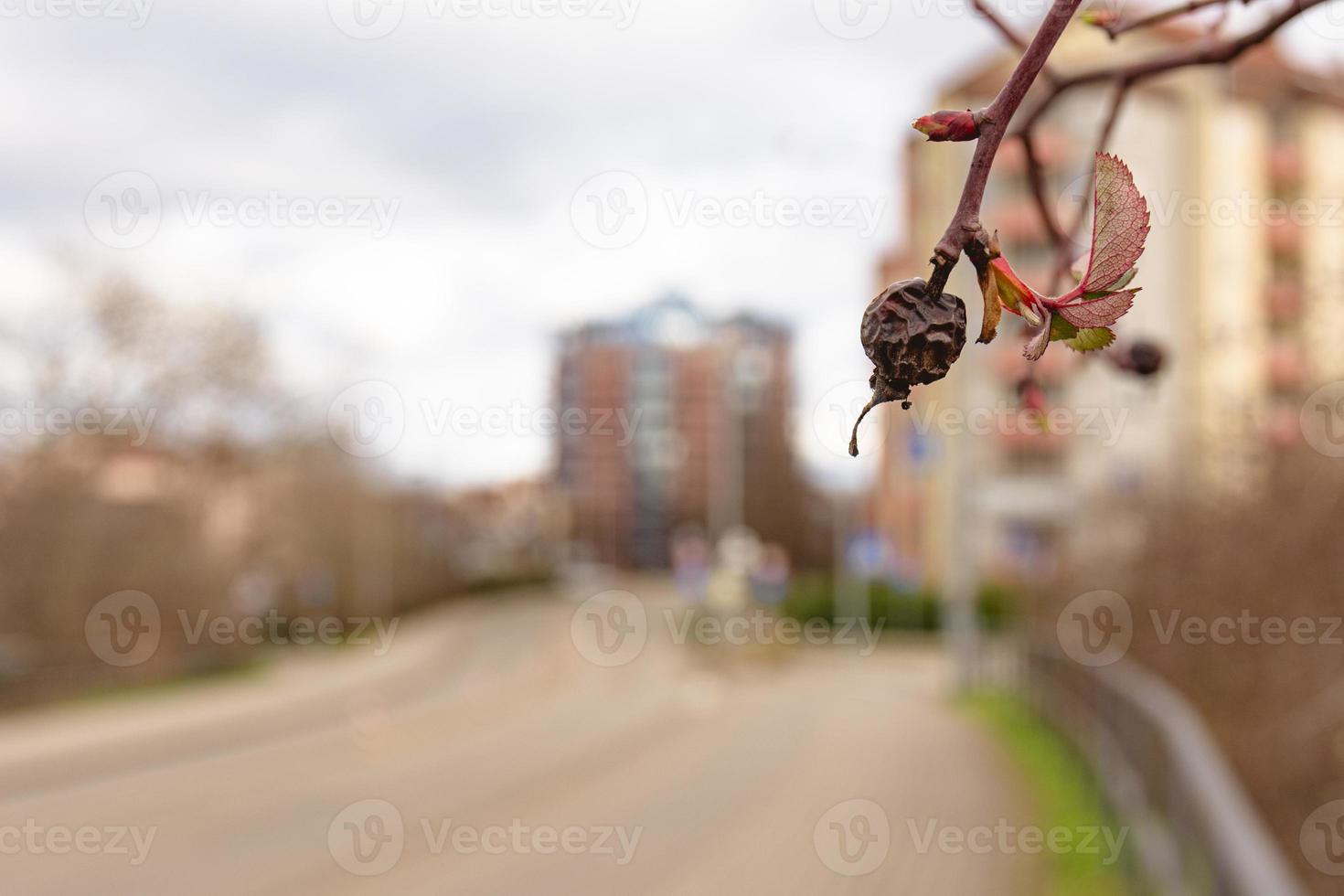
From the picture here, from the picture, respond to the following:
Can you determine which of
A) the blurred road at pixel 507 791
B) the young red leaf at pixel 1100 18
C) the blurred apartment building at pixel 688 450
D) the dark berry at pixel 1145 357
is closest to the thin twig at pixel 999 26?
the young red leaf at pixel 1100 18

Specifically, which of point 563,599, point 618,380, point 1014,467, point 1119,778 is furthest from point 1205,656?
point 563,599

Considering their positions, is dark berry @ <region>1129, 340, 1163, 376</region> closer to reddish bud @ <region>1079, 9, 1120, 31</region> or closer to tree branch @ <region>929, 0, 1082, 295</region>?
reddish bud @ <region>1079, 9, 1120, 31</region>

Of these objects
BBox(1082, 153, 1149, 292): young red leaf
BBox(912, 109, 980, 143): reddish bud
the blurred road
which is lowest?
the blurred road

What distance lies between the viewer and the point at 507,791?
1550cm

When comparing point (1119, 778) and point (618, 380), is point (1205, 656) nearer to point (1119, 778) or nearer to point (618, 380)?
point (1119, 778)

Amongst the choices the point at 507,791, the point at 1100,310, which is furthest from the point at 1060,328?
the point at 507,791

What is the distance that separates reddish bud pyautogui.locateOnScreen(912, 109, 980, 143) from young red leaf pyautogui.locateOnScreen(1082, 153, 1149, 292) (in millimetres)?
54

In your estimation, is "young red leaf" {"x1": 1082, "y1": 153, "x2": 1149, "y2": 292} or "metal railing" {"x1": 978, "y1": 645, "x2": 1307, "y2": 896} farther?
"metal railing" {"x1": 978, "y1": 645, "x2": 1307, "y2": 896}

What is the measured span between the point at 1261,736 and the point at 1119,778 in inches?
110

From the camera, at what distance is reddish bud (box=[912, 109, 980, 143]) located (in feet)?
1.72

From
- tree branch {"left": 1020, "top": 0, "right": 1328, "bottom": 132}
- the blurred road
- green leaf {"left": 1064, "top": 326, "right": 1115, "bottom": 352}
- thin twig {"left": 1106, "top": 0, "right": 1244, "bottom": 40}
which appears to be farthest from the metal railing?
green leaf {"left": 1064, "top": 326, "right": 1115, "bottom": 352}

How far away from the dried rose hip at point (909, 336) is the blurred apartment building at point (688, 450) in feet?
125

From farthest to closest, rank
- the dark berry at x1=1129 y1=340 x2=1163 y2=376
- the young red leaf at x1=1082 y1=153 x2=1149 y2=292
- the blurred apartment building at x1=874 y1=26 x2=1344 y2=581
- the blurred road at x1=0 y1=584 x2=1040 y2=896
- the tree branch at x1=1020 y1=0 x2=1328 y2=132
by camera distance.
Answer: the blurred road at x1=0 y1=584 x2=1040 y2=896 < the blurred apartment building at x1=874 y1=26 x2=1344 y2=581 < the dark berry at x1=1129 y1=340 x2=1163 y2=376 < the tree branch at x1=1020 y1=0 x2=1328 y2=132 < the young red leaf at x1=1082 y1=153 x2=1149 y2=292

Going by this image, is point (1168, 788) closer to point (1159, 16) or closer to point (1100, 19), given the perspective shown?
point (1159, 16)
